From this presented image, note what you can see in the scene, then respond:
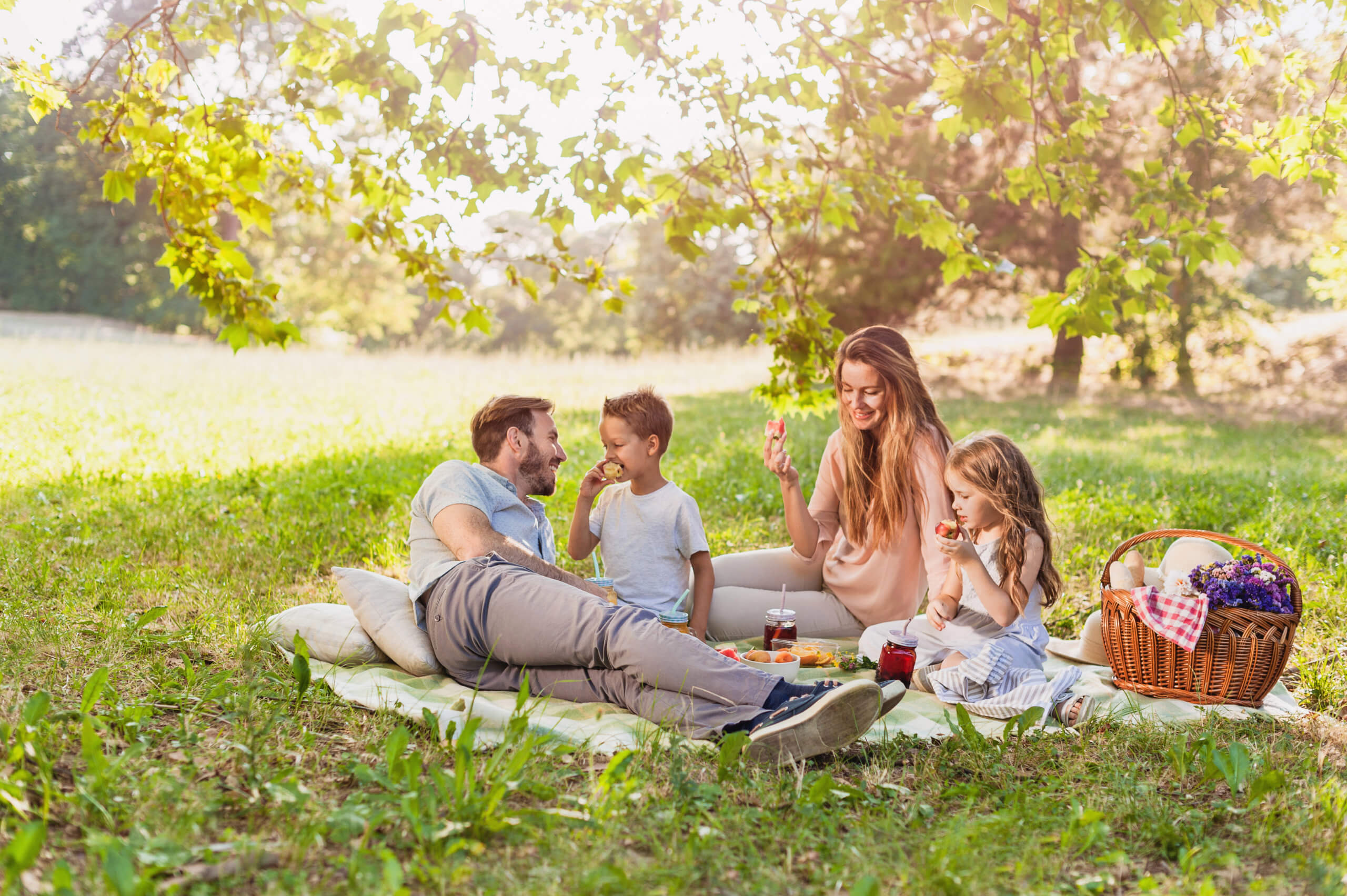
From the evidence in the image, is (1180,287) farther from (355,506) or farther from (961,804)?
(961,804)

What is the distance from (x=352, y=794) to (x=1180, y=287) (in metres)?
21.3

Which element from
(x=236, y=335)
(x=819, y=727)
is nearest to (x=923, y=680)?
(x=819, y=727)

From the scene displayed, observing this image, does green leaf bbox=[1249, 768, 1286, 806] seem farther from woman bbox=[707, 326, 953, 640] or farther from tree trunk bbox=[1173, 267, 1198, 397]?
tree trunk bbox=[1173, 267, 1198, 397]

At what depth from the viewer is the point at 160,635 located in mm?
4078

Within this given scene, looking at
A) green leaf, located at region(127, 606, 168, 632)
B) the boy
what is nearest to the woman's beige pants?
the boy

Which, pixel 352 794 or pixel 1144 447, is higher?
pixel 1144 447

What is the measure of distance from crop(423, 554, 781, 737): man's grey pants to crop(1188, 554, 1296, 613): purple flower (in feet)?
6.17

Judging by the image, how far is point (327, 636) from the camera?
4.09m

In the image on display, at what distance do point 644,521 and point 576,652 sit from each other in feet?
3.52

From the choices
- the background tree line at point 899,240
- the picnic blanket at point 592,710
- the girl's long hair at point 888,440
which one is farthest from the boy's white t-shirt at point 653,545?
the background tree line at point 899,240

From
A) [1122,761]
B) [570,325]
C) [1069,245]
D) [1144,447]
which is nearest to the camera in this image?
[1122,761]

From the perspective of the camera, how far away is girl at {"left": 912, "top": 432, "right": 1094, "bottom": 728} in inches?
152

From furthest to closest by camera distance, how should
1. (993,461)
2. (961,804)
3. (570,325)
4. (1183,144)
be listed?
(570,325) < (1183,144) < (993,461) < (961,804)

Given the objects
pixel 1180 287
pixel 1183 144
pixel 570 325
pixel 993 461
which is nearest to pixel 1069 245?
pixel 1180 287
